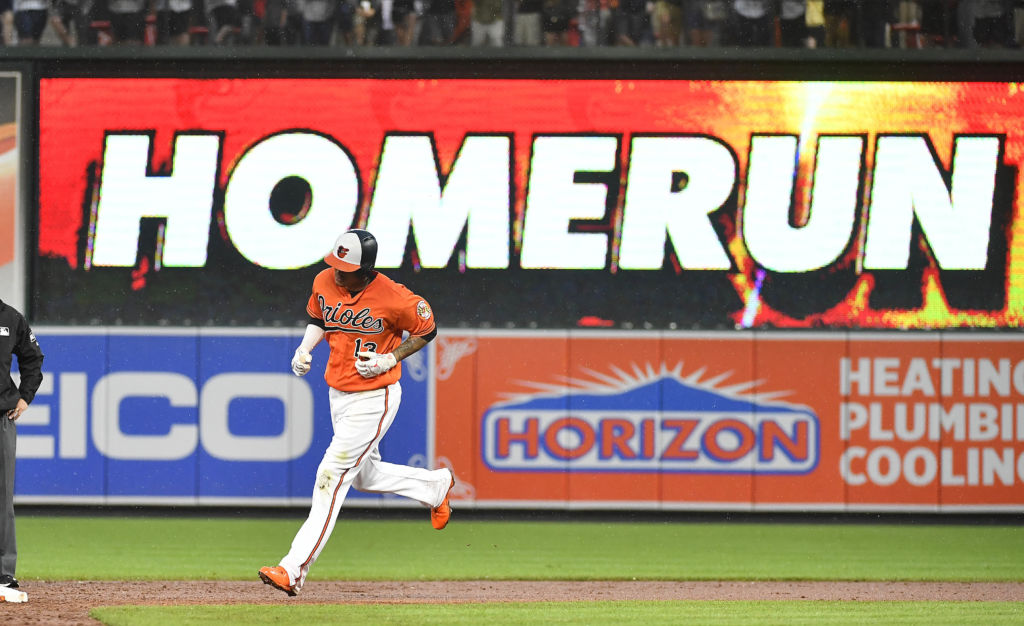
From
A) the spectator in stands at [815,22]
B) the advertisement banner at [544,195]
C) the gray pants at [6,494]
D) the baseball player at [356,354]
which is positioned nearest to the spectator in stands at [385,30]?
the advertisement banner at [544,195]

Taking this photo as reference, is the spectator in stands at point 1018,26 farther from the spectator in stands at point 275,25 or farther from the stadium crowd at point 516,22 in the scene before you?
the spectator in stands at point 275,25

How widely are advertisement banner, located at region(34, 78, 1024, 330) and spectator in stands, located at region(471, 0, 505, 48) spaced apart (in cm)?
34

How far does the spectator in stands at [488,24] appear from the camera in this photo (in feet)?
37.3

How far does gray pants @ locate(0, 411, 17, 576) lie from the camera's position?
7.33 m

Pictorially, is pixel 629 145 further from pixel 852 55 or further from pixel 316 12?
pixel 316 12

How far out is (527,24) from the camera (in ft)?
37.3

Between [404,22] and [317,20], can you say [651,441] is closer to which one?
[404,22]

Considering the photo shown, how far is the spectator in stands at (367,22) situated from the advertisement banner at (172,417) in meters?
2.37

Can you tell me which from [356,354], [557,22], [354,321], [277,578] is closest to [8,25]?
[557,22]

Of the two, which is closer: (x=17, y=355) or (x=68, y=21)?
(x=17, y=355)

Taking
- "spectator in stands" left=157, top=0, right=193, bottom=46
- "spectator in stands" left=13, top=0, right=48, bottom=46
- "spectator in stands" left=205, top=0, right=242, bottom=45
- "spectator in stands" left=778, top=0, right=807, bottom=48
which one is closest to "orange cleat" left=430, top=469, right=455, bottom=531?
"spectator in stands" left=205, top=0, right=242, bottom=45

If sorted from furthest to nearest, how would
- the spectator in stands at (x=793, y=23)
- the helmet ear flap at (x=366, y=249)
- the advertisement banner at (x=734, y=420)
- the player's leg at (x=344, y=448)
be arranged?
the spectator in stands at (x=793, y=23) < the advertisement banner at (x=734, y=420) < the helmet ear flap at (x=366, y=249) < the player's leg at (x=344, y=448)

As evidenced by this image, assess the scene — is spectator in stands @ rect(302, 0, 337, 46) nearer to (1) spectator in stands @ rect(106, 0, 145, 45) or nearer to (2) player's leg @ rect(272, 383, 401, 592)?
(1) spectator in stands @ rect(106, 0, 145, 45)

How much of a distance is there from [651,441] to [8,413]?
536 cm
